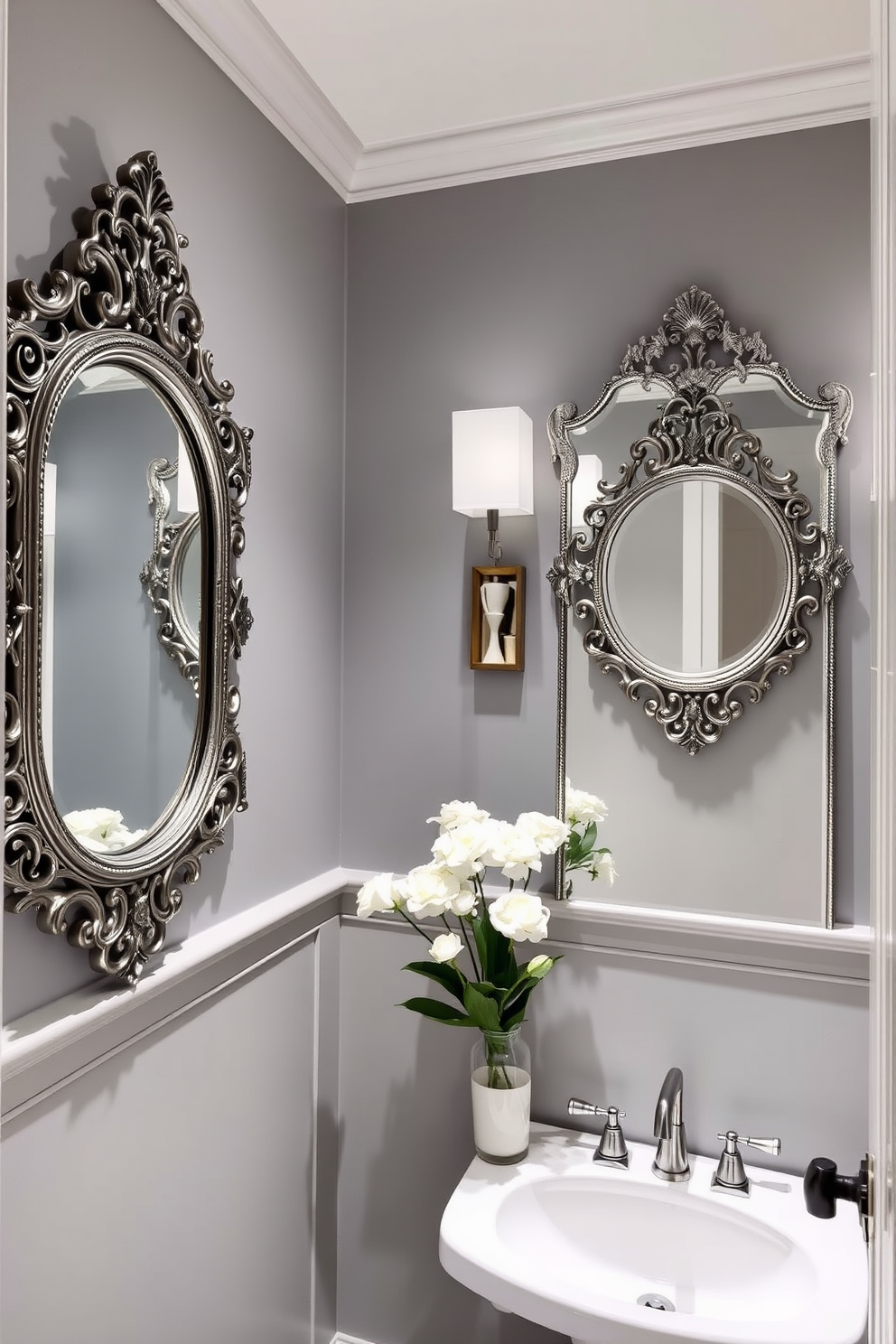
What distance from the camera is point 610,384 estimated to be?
1.66m

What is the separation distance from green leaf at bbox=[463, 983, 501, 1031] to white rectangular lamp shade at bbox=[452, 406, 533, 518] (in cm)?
86

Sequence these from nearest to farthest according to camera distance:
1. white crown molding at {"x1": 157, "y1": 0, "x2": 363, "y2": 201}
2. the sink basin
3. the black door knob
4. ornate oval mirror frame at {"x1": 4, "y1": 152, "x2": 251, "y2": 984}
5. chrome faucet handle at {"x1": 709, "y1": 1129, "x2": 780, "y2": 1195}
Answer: the black door knob < ornate oval mirror frame at {"x1": 4, "y1": 152, "x2": 251, "y2": 984} < the sink basin < white crown molding at {"x1": 157, "y1": 0, "x2": 363, "y2": 201} < chrome faucet handle at {"x1": 709, "y1": 1129, "x2": 780, "y2": 1195}

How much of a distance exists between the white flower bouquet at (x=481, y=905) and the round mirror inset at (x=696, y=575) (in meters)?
0.39

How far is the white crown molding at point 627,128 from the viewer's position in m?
1.53

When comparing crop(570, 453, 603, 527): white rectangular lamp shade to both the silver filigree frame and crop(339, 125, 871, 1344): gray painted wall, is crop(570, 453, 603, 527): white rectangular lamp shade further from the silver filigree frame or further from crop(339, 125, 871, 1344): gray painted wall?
the silver filigree frame

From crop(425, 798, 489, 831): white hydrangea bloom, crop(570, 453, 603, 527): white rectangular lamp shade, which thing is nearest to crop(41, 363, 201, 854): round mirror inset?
crop(425, 798, 489, 831): white hydrangea bloom

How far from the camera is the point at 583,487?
5.56 feet

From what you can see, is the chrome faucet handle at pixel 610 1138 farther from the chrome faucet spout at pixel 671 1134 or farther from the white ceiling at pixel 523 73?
the white ceiling at pixel 523 73

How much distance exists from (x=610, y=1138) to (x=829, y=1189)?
0.80 metres

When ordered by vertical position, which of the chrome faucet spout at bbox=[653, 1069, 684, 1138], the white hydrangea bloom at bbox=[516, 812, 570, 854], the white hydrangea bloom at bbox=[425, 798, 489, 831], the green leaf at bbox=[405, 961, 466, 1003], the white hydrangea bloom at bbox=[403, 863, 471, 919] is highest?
the white hydrangea bloom at bbox=[425, 798, 489, 831]

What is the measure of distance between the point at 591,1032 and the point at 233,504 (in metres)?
1.14

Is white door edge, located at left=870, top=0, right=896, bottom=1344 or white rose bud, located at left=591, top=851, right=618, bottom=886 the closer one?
white door edge, located at left=870, top=0, right=896, bottom=1344

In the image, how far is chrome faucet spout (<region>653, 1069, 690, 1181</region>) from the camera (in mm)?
1506

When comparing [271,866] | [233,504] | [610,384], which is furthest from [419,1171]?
[610,384]
